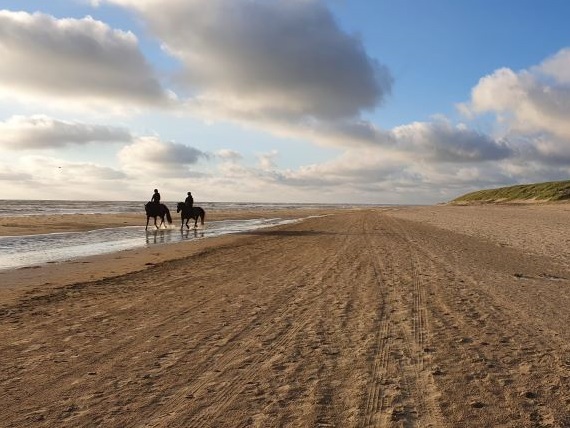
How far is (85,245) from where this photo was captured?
2141 cm

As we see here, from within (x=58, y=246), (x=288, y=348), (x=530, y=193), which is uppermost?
(x=530, y=193)

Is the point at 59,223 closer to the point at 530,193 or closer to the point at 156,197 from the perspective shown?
the point at 156,197

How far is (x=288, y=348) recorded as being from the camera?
6.24m

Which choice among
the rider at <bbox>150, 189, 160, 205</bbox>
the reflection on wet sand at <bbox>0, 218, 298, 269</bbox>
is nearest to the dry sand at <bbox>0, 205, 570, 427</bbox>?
the reflection on wet sand at <bbox>0, 218, 298, 269</bbox>

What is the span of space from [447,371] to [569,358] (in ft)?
5.79

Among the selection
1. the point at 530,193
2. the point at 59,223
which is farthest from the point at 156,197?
the point at 530,193

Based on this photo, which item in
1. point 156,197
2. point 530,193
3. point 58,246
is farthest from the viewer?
point 530,193

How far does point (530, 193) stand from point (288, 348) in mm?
96032

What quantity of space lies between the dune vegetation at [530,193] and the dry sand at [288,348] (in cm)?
7749

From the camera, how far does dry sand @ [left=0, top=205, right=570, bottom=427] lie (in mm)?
4422

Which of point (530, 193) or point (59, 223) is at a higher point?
point (530, 193)

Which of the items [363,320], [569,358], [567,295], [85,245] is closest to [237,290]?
[363,320]

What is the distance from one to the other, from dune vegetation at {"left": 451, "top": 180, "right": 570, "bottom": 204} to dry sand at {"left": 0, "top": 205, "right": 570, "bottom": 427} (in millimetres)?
77486

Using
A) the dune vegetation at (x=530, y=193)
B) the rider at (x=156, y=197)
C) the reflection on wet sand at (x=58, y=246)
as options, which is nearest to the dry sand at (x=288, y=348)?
the reflection on wet sand at (x=58, y=246)
